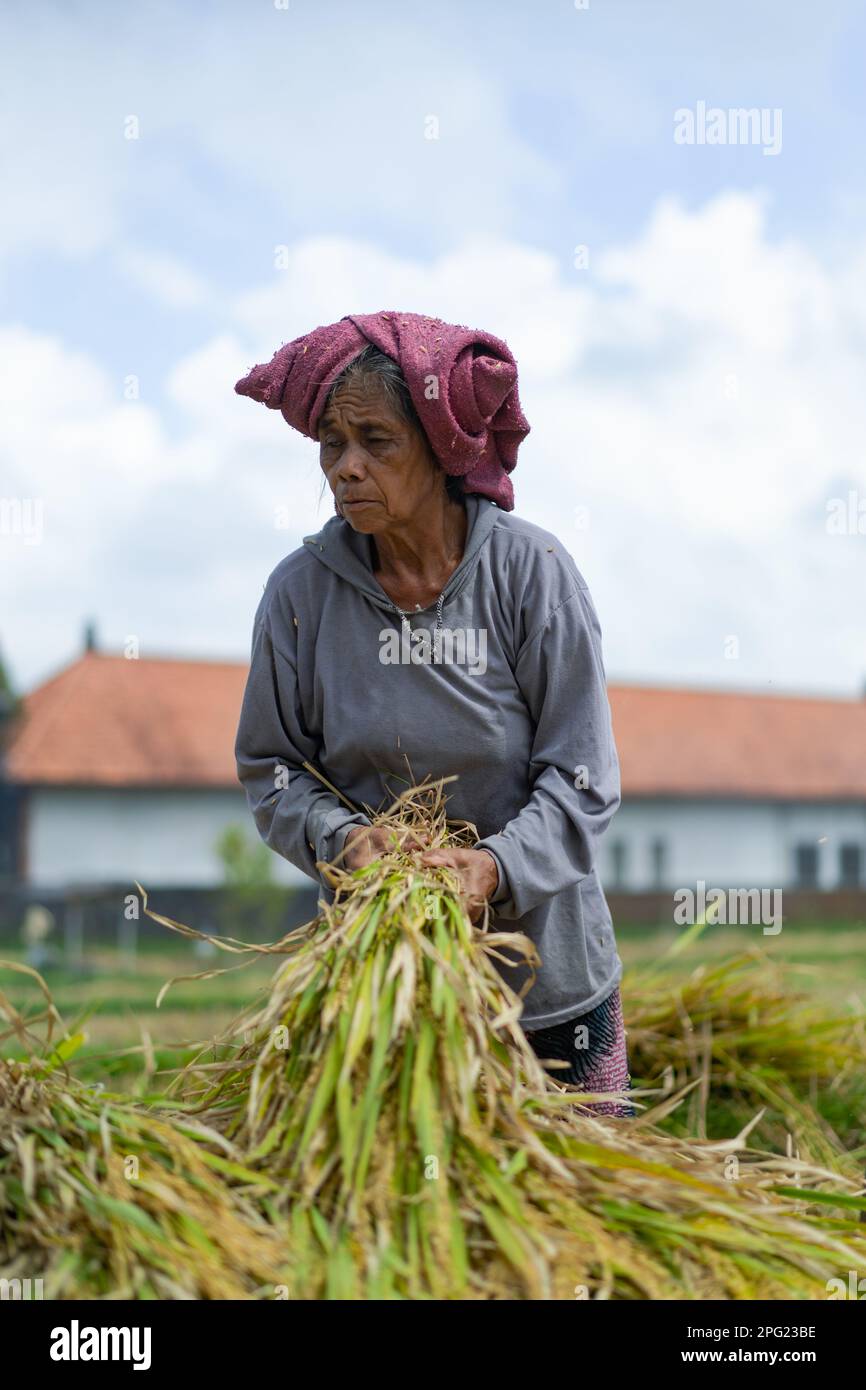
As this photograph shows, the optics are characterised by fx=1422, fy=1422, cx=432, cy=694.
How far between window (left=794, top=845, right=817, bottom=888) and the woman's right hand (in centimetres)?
2520

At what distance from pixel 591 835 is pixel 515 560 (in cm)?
51

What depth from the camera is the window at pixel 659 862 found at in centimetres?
2491

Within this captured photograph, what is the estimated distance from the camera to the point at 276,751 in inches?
103

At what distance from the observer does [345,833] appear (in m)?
2.35

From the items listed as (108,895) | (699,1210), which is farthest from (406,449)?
(108,895)

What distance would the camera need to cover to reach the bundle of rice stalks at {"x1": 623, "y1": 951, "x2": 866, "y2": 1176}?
12.2 ft

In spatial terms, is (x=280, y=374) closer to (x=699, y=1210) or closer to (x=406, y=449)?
(x=406, y=449)

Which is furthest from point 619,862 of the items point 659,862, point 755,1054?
point 755,1054

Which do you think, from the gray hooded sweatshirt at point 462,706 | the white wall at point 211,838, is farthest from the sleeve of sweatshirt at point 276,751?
the white wall at point 211,838

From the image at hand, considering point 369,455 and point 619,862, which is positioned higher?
point 369,455

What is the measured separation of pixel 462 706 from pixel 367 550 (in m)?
0.37

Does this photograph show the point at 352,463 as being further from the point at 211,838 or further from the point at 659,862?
the point at 659,862

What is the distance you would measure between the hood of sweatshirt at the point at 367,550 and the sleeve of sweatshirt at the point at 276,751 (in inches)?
6.5

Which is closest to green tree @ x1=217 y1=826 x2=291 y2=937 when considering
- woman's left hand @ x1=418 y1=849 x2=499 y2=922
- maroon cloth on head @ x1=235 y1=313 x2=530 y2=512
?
maroon cloth on head @ x1=235 y1=313 x2=530 y2=512
